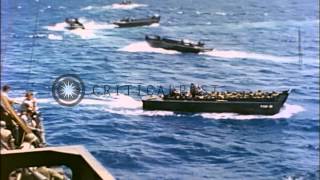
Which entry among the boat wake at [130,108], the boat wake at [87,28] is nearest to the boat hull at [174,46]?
the boat wake at [87,28]

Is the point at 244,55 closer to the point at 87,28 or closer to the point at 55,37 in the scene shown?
the point at 87,28

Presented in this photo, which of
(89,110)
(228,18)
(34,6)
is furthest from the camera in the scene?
(228,18)

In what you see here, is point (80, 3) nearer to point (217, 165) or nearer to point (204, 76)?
point (204, 76)

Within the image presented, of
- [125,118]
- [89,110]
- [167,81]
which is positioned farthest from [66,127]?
[167,81]

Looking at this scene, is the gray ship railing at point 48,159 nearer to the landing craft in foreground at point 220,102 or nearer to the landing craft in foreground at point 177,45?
the landing craft in foreground at point 220,102

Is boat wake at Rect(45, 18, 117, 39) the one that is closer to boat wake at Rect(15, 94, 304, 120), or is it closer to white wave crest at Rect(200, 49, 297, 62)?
boat wake at Rect(15, 94, 304, 120)

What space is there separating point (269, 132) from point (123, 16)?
2.39m

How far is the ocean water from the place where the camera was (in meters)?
7.87

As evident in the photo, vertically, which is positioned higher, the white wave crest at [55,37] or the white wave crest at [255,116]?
the white wave crest at [55,37]

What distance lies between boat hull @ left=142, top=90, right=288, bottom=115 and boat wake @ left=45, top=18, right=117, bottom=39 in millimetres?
1085

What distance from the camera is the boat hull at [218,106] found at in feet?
27.0

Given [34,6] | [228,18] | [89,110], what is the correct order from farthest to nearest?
[228,18], [89,110], [34,6]

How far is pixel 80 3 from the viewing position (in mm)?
7965

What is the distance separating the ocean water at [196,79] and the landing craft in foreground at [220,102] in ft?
0.35
